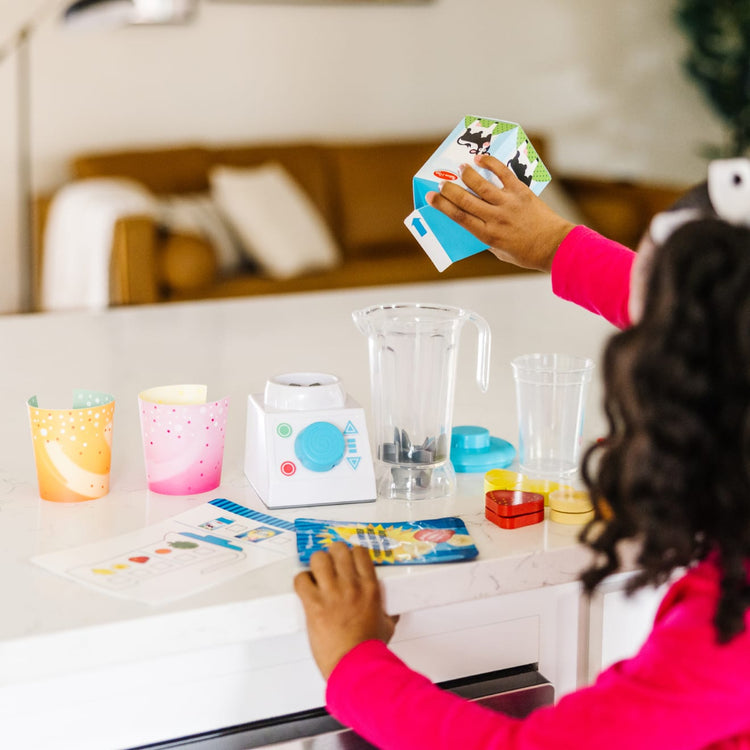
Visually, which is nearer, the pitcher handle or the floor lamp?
the pitcher handle

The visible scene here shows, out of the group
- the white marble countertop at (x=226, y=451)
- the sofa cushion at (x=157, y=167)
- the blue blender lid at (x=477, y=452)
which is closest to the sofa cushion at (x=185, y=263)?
the sofa cushion at (x=157, y=167)

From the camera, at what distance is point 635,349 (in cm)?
69

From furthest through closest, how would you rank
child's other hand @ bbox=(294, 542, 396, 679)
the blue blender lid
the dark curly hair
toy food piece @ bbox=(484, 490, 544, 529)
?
the blue blender lid, toy food piece @ bbox=(484, 490, 544, 529), child's other hand @ bbox=(294, 542, 396, 679), the dark curly hair

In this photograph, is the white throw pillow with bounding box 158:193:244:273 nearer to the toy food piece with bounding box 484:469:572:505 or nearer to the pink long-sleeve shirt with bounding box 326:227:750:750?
the toy food piece with bounding box 484:469:572:505

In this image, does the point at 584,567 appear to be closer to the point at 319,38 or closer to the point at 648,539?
the point at 648,539

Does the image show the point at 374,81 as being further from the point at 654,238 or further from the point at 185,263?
the point at 654,238

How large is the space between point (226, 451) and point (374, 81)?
12.8 ft

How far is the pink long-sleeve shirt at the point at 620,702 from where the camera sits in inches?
26.5

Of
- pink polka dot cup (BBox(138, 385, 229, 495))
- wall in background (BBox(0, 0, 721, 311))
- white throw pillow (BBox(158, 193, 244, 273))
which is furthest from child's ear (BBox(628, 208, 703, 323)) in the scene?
wall in background (BBox(0, 0, 721, 311))

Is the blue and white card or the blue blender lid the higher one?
the blue and white card

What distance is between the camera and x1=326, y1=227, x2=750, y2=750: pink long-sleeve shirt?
67 centimetres

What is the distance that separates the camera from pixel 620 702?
68 cm

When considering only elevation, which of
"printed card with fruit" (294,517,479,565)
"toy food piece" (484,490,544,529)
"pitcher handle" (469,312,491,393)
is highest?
"pitcher handle" (469,312,491,393)

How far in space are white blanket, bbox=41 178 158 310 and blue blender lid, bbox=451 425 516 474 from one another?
2831mm
